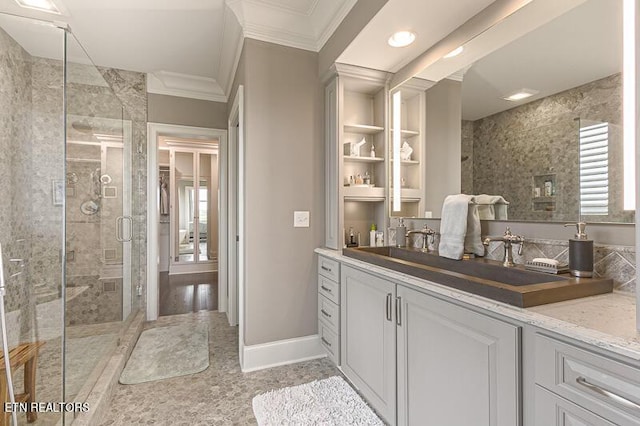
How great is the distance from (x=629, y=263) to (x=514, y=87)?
970 millimetres

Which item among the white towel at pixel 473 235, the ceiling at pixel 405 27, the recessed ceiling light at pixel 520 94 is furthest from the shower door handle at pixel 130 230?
the recessed ceiling light at pixel 520 94

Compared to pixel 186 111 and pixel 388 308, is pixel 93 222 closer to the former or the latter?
pixel 186 111

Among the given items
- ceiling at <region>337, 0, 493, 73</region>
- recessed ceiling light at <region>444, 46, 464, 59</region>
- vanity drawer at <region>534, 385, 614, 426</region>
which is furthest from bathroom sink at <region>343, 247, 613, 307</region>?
ceiling at <region>337, 0, 493, 73</region>

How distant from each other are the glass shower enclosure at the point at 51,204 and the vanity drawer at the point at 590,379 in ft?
7.32

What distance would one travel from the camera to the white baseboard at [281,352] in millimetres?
2320

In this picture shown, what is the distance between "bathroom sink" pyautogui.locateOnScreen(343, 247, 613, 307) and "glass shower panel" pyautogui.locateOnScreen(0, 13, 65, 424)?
200 centimetres

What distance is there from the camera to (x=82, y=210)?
2340mm

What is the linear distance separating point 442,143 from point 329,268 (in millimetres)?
1213

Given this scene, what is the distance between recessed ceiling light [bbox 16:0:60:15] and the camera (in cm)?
223

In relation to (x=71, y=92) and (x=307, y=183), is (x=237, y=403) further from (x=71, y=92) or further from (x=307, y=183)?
(x=71, y=92)

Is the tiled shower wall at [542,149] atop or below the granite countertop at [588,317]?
atop

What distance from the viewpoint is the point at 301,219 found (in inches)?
98.1

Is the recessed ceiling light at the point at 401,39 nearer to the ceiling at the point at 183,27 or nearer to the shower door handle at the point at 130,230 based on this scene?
the ceiling at the point at 183,27

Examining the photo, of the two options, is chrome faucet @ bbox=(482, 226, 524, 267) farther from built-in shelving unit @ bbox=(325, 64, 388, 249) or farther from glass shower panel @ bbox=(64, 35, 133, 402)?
glass shower panel @ bbox=(64, 35, 133, 402)
